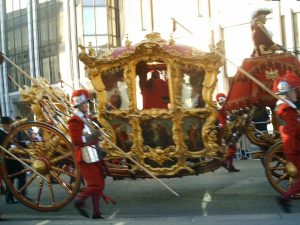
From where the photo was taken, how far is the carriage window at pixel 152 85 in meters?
7.81

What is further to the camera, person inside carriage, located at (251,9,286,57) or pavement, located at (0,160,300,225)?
person inside carriage, located at (251,9,286,57)

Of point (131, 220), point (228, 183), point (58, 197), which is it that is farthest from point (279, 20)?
point (131, 220)

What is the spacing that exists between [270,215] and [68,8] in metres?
30.7

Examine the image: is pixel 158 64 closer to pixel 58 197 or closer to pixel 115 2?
pixel 58 197

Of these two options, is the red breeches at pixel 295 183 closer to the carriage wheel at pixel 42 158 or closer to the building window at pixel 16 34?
the carriage wheel at pixel 42 158

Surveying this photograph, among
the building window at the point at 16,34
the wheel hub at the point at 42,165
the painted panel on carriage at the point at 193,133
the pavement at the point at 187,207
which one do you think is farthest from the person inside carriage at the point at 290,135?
the building window at the point at 16,34

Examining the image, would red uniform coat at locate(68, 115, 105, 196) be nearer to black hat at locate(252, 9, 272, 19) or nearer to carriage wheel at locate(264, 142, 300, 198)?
carriage wheel at locate(264, 142, 300, 198)

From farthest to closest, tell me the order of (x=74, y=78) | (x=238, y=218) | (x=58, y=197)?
1. (x=74, y=78)
2. (x=58, y=197)
3. (x=238, y=218)

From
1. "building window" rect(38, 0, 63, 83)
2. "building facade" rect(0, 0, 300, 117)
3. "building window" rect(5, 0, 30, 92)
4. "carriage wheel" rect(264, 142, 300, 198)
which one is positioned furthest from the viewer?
"building window" rect(5, 0, 30, 92)

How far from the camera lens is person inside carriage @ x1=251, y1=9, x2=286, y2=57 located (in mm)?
7824

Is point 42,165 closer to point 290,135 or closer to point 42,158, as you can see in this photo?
point 42,158

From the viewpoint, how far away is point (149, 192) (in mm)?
8836

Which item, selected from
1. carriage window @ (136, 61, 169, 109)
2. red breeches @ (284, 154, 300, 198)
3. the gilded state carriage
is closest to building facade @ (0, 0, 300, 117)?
carriage window @ (136, 61, 169, 109)

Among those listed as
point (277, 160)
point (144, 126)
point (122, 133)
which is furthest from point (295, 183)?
point (122, 133)
